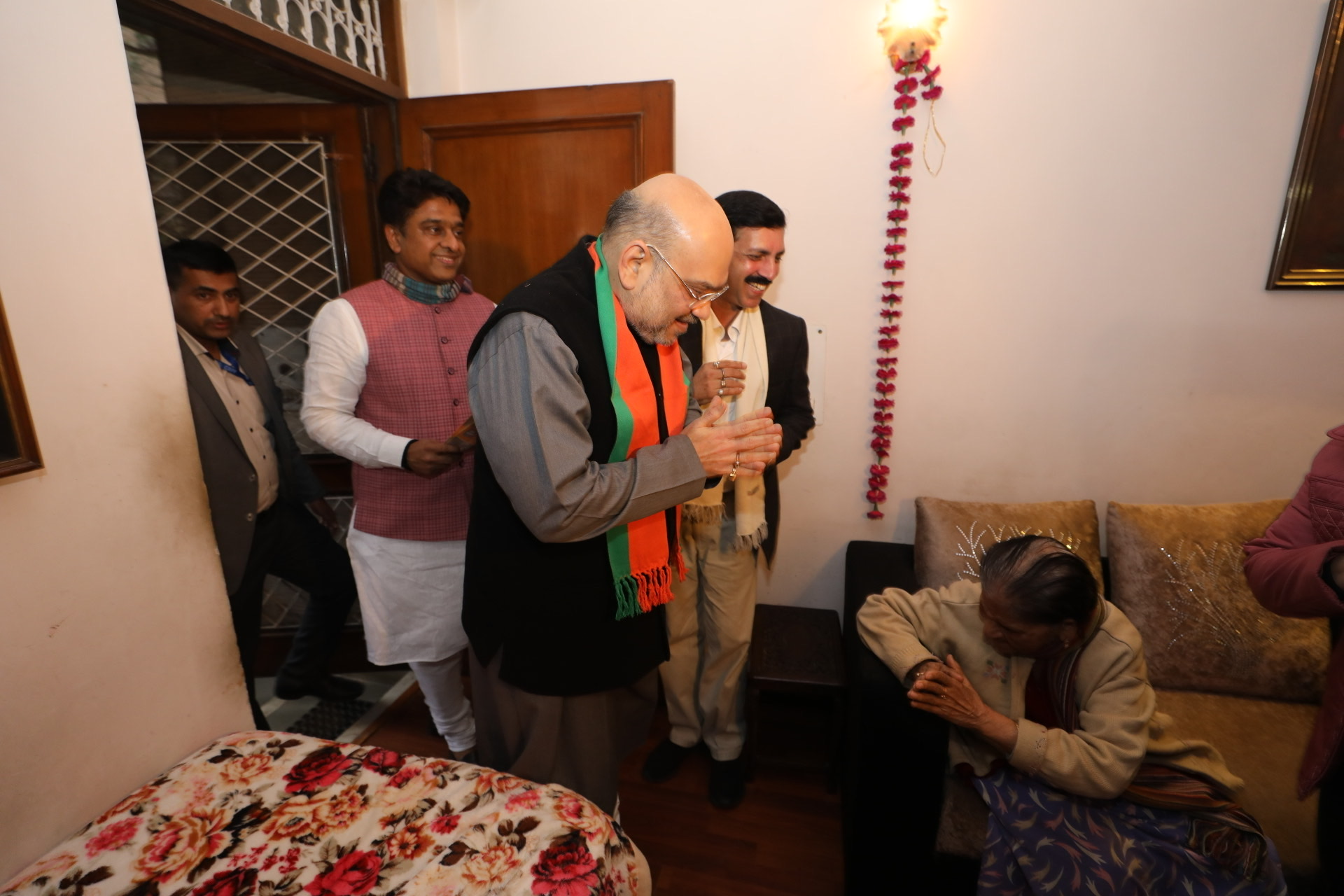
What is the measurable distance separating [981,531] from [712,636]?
Result: 0.90m

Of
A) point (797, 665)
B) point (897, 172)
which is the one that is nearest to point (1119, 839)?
point (797, 665)

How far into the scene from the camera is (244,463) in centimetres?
172

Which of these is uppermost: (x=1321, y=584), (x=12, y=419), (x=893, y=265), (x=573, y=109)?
(x=573, y=109)

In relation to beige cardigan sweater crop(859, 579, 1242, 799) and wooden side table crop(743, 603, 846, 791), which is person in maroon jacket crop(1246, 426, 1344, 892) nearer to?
beige cardigan sweater crop(859, 579, 1242, 799)

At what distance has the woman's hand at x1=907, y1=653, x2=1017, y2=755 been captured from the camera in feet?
4.20

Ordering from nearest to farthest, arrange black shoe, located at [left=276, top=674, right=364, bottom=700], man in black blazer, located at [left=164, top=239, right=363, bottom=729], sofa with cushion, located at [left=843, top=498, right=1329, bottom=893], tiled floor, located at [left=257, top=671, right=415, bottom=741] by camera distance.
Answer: sofa with cushion, located at [left=843, top=498, right=1329, bottom=893] → man in black blazer, located at [left=164, top=239, right=363, bottom=729] → tiled floor, located at [left=257, top=671, right=415, bottom=741] → black shoe, located at [left=276, top=674, right=364, bottom=700]

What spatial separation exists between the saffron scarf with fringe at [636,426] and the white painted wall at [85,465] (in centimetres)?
84

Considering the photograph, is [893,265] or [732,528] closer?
[732,528]

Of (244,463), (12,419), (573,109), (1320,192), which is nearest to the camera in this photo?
(12,419)

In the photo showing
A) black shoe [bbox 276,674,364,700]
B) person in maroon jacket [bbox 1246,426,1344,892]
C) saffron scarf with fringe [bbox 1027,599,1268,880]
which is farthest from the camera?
black shoe [bbox 276,674,364,700]

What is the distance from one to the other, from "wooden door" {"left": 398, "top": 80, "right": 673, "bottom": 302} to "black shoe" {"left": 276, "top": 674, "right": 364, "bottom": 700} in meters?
1.63

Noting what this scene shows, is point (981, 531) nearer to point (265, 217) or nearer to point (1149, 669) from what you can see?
point (1149, 669)

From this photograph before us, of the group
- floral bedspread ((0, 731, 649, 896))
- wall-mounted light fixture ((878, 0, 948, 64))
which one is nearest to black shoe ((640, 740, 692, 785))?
floral bedspread ((0, 731, 649, 896))

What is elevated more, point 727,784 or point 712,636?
point 712,636
